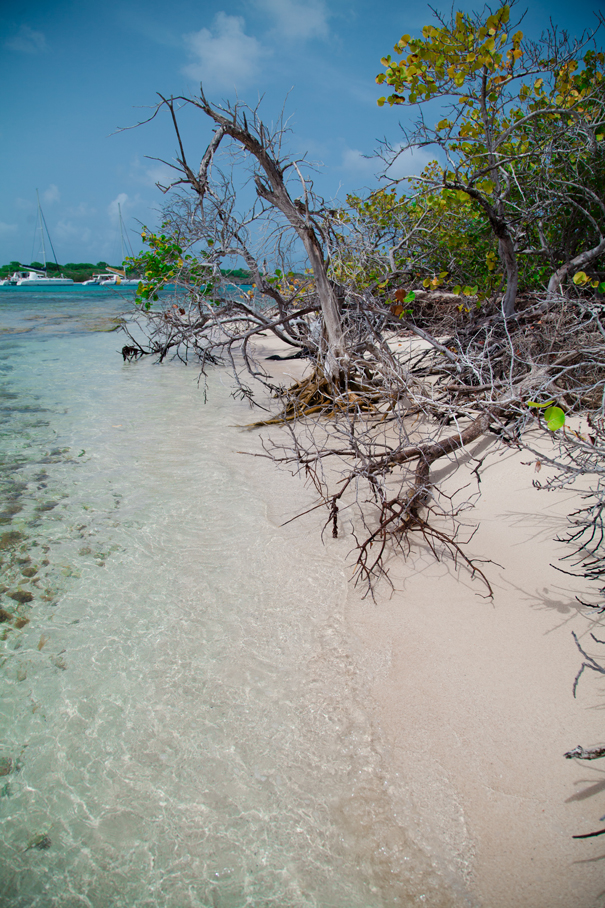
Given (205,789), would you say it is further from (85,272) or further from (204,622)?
(85,272)

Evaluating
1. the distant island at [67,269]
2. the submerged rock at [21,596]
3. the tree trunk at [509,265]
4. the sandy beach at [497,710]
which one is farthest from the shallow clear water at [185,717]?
the distant island at [67,269]

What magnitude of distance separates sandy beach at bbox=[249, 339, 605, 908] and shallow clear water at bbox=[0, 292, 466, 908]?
0.13m

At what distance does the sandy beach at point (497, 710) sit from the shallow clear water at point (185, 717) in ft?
0.41

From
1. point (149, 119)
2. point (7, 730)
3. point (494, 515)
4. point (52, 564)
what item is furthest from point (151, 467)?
point (149, 119)

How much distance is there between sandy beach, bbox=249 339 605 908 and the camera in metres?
1.60

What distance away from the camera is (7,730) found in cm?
220

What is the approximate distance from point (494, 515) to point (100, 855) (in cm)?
302

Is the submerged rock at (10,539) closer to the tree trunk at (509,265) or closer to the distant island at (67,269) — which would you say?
the tree trunk at (509,265)

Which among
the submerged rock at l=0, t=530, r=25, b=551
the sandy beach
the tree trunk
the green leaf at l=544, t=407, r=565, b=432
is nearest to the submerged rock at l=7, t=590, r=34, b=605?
the submerged rock at l=0, t=530, r=25, b=551

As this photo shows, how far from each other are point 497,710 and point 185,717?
1.48 m

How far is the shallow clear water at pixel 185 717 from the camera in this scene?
1667mm

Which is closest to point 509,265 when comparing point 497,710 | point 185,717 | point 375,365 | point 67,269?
point 375,365

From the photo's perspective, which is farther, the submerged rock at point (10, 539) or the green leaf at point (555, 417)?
the submerged rock at point (10, 539)

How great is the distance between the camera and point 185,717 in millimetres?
2219
